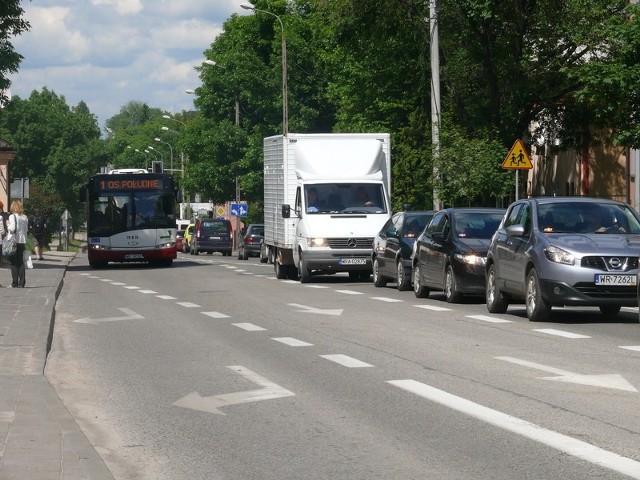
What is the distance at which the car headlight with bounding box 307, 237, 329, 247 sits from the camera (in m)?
31.0

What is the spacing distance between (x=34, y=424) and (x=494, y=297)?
12.2m

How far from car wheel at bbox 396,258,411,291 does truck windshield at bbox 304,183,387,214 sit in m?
4.17

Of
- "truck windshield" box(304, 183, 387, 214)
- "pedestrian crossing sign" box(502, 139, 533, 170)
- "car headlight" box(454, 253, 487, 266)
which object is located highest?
"pedestrian crossing sign" box(502, 139, 533, 170)

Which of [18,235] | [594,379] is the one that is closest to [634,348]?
[594,379]

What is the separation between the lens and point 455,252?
76.0 ft

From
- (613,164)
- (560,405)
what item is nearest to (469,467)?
(560,405)

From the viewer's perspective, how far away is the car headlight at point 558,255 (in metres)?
18.0

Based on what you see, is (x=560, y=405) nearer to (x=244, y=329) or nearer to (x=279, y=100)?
(x=244, y=329)

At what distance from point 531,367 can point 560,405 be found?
2686mm

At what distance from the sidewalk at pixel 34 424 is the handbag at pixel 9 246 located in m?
11.3

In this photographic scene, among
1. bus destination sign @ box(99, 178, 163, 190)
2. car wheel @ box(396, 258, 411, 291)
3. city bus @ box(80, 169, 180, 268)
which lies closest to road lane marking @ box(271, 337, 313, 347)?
car wheel @ box(396, 258, 411, 291)

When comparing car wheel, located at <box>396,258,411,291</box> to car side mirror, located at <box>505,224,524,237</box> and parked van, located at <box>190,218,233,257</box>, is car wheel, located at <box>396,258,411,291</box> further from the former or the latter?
parked van, located at <box>190,218,233,257</box>

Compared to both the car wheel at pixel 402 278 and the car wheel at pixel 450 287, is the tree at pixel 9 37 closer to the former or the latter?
the car wheel at pixel 402 278

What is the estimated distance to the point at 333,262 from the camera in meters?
31.0
